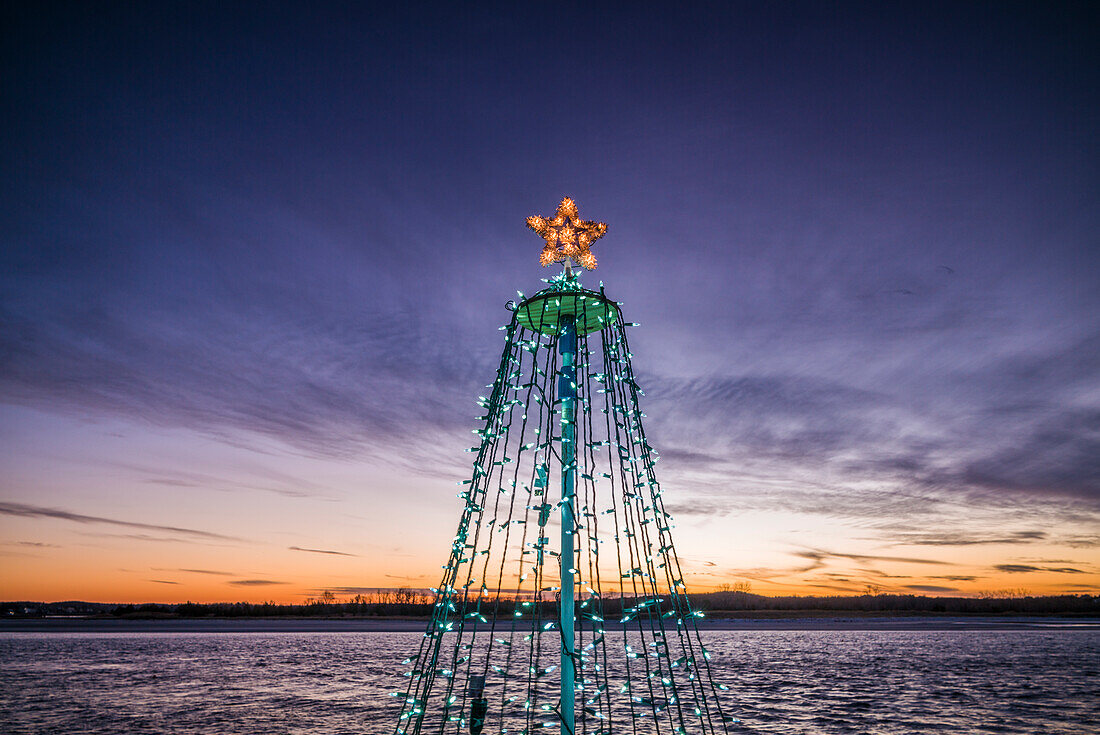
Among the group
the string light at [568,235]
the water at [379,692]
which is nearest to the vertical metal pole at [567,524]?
the string light at [568,235]

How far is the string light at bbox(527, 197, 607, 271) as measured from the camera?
502 cm

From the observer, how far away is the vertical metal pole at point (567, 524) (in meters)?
4.18

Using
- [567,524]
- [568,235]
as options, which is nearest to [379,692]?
[567,524]

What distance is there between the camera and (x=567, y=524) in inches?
167

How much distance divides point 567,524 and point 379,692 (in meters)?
12.6

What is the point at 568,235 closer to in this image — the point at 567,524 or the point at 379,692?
the point at 567,524

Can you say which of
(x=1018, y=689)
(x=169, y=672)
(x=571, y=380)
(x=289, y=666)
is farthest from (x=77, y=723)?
(x=1018, y=689)

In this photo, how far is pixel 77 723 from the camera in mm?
10625

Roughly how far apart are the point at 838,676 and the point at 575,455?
17498 mm

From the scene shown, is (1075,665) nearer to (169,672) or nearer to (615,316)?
(615,316)

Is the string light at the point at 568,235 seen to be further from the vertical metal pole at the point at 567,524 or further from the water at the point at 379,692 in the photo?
the water at the point at 379,692

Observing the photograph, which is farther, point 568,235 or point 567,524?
point 568,235

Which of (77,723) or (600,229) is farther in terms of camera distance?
(77,723)

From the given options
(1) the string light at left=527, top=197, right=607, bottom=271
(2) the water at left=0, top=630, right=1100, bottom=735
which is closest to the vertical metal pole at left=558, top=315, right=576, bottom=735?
(1) the string light at left=527, top=197, right=607, bottom=271
